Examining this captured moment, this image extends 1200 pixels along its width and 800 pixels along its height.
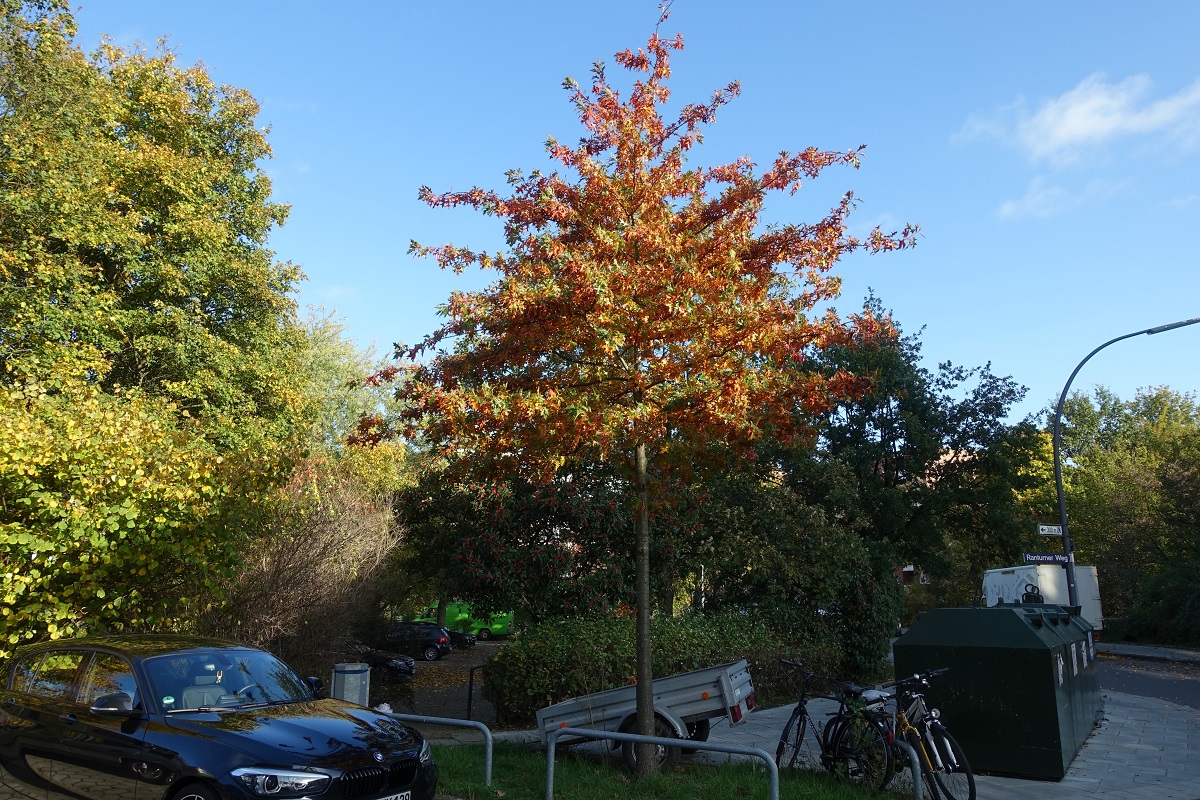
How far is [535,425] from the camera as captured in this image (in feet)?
25.5

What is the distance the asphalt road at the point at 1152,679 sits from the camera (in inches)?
645

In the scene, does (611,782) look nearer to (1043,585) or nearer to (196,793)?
(196,793)

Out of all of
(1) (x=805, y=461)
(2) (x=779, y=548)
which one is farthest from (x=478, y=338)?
(1) (x=805, y=461)

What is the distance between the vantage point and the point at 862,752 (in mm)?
7336

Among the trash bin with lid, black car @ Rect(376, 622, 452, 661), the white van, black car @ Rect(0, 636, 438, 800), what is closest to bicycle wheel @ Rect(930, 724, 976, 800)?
black car @ Rect(0, 636, 438, 800)

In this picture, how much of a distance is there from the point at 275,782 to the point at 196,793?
0.53m

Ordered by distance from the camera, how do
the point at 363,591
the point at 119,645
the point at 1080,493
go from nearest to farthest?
the point at 119,645 → the point at 363,591 → the point at 1080,493

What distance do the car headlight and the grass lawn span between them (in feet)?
7.23

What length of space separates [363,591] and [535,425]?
9.52 meters

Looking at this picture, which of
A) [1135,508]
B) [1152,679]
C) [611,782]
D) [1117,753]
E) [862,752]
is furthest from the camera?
[1135,508]

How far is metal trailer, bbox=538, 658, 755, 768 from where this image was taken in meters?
8.16

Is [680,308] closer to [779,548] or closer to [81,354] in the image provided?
[779,548]

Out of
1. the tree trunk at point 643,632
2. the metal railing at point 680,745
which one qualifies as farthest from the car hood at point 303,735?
the tree trunk at point 643,632

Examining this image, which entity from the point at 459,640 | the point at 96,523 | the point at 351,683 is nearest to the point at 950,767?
the point at 351,683
